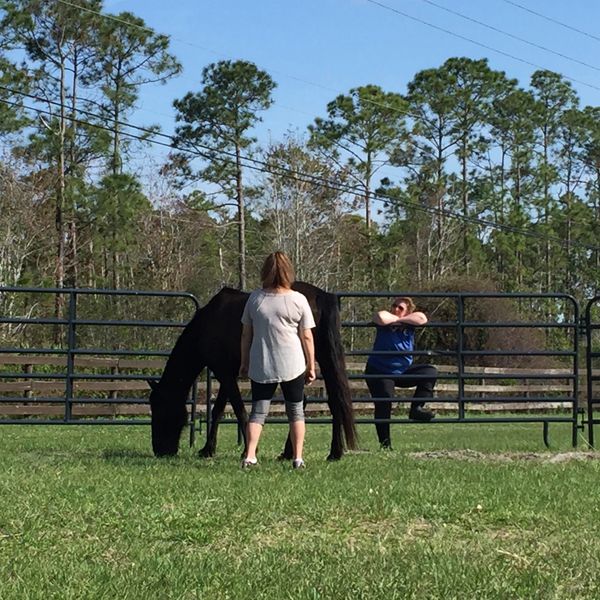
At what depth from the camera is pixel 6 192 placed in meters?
30.8

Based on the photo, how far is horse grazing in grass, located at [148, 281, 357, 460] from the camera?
7.84 metres

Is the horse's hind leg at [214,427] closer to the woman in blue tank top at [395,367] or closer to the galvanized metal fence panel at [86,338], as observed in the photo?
the galvanized metal fence panel at [86,338]

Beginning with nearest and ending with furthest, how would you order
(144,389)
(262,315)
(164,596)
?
1. (164,596)
2. (262,315)
3. (144,389)

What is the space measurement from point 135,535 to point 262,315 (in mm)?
2891

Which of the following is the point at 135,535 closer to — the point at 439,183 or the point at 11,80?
the point at 11,80

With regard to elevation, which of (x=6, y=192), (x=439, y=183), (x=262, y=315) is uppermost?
(x=439, y=183)

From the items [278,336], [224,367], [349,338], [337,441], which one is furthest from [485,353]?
[349,338]

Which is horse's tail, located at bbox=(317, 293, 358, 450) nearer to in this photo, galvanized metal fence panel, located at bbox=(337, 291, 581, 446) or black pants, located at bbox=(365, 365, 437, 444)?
galvanized metal fence panel, located at bbox=(337, 291, 581, 446)

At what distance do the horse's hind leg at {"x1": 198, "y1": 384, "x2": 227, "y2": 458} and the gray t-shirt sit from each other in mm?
1367

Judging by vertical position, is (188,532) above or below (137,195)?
below

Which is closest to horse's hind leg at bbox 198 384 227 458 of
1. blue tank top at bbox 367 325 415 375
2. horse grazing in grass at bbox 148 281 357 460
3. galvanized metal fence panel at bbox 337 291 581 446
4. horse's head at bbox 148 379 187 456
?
horse grazing in grass at bbox 148 281 357 460

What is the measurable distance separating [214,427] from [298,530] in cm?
399

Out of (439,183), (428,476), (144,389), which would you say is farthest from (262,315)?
(439,183)

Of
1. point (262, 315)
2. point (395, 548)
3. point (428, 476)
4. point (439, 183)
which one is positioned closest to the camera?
point (395, 548)
